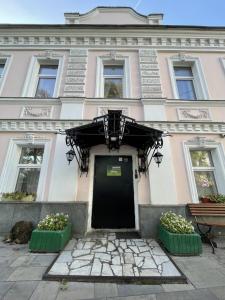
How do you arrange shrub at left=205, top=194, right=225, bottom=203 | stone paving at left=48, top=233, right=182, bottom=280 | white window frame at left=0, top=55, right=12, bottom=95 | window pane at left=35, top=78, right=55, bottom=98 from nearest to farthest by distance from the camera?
stone paving at left=48, top=233, right=182, bottom=280 < shrub at left=205, top=194, right=225, bottom=203 < white window frame at left=0, top=55, right=12, bottom=95 < window pane at left=35, top=78, right=55, bottom=98

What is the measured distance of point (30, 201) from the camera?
479cm

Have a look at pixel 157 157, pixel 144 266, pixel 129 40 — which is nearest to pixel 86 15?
pixel 129 40

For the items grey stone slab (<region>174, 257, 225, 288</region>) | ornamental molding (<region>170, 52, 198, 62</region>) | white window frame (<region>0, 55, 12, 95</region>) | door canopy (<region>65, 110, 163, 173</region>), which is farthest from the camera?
ornamental molding (<region>170, 52, 198, 62</region>)

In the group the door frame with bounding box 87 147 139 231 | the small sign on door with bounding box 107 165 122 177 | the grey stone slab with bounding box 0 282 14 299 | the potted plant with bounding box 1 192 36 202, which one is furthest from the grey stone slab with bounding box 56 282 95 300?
the small sign on door with bounding box 107 165 122 177

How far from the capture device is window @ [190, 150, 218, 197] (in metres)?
5.32

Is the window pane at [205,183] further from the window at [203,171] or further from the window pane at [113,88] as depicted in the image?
the window pane at [113,88]

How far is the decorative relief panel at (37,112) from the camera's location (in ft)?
19.3

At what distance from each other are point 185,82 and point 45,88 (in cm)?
557

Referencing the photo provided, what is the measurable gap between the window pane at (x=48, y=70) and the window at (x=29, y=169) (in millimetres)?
3356

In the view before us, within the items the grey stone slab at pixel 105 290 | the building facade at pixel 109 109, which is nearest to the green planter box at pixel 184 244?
the building facade at pixel 109 109

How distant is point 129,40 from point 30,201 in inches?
285

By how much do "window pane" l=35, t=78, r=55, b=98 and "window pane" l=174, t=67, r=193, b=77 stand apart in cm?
509

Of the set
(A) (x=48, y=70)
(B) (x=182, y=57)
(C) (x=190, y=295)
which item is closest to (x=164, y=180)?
(C) (x=190, y=295)

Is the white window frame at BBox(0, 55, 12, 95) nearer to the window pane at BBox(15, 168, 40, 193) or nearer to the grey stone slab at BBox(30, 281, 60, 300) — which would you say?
the window pane at BBox(15, 168, 40, 193)
